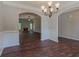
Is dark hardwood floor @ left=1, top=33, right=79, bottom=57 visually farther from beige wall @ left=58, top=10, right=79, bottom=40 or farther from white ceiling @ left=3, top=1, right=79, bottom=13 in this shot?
beige wall @ left=58, top=10, right=79, bottom=40

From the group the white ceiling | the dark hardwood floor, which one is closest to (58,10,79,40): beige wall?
the white ceiling

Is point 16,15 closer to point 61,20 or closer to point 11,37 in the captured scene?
point 11,37

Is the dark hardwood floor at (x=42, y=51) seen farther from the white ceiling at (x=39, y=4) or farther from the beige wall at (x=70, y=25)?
the beige wall at (x=70, y=25)

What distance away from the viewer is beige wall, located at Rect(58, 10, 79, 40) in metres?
6.74

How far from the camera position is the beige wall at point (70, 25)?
22.1 feet

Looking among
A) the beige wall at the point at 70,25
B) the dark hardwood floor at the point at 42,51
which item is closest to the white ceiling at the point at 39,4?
the beige wall at the point at 70,25

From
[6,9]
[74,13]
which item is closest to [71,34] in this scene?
[74,13]

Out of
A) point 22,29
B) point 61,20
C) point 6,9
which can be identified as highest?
point 6,9

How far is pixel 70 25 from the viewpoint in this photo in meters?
7.29

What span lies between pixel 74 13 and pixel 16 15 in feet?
10.9

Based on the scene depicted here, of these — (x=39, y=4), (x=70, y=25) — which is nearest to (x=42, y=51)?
(x=39, y=4)

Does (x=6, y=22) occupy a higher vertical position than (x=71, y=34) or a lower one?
higher

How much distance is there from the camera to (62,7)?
19.0 feet

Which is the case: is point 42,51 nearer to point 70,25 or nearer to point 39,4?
point 39,4
